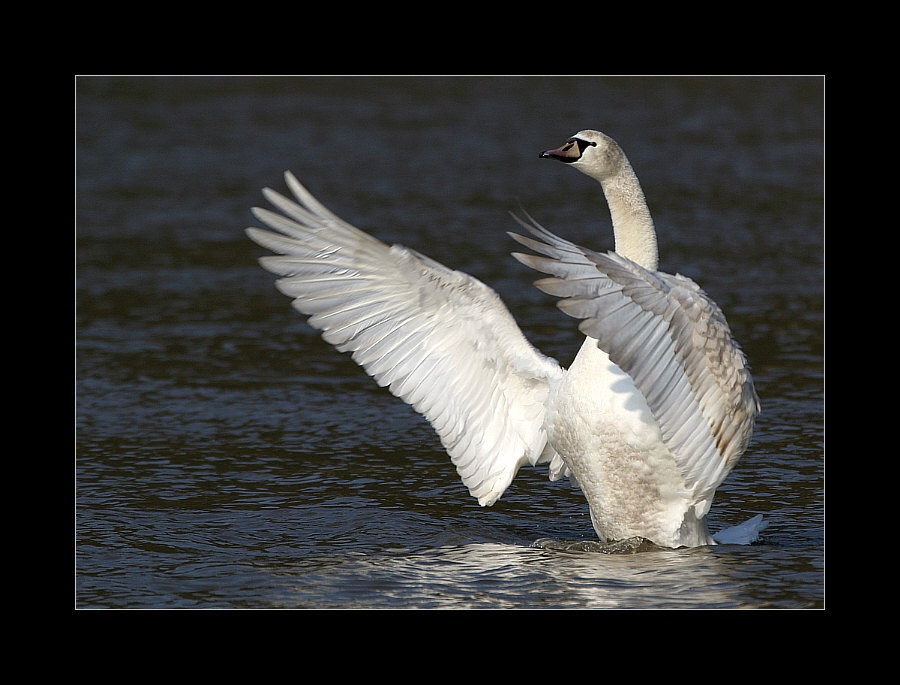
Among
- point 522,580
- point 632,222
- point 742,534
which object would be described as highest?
point 632,222

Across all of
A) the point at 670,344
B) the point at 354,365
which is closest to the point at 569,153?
the point at 670,344

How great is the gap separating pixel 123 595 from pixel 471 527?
220cm

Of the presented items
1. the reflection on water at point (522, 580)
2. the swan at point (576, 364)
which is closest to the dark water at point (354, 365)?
the reflection on water at point (522, 580)

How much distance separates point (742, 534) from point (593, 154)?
2375mm

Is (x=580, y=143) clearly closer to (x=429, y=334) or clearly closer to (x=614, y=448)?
(x=429, y=334)

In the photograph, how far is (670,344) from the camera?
638 centimetres

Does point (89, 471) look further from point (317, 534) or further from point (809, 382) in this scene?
point (809, 382)

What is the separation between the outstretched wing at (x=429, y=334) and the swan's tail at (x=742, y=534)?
3.89ft

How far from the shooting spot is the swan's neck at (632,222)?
736cm

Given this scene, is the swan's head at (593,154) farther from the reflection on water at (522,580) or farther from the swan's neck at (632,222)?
the reflection on water at (522,580)

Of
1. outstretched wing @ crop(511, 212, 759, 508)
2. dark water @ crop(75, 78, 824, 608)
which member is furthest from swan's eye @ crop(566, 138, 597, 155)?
dark water @ crop(75, 78, 824, 608)

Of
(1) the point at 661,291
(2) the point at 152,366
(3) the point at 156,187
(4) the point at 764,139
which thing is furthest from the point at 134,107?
(1) the point at 661,291

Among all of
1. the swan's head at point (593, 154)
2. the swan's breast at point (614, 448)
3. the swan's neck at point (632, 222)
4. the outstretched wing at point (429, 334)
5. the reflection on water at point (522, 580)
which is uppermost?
the swan's head at point (593, 154)

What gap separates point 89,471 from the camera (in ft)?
29.6
